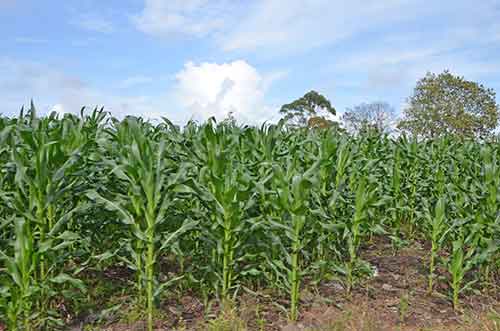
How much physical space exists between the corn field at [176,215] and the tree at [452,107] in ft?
110

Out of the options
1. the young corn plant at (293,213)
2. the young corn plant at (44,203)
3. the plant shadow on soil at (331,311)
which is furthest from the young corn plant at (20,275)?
the young corn plant at (293,213)

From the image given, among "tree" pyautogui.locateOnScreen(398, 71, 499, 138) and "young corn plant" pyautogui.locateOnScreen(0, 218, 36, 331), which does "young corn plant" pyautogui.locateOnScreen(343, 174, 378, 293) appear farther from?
"tree" pyautogui.locateOnScreen(398, 71, 499, 138)

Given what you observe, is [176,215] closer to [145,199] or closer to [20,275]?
[145,199]

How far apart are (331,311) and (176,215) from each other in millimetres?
1618

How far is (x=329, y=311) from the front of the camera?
439cm

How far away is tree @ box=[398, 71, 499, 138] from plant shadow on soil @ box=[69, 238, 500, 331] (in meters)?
33.4

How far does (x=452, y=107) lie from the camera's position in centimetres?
3744

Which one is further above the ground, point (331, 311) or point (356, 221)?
point (356, 221)

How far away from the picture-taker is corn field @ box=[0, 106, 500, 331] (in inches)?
148

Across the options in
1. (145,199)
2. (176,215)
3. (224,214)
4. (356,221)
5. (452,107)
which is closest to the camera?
(145,199)

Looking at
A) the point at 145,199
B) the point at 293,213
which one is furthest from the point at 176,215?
the point at 293,213

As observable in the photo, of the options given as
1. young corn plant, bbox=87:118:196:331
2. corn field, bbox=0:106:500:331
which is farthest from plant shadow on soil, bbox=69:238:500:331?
young corn plant, bbox=87:118:196:331

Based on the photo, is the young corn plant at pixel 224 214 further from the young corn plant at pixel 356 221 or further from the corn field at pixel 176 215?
the young corn plant at pixel 356 221

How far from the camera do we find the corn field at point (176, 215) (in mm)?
3748
